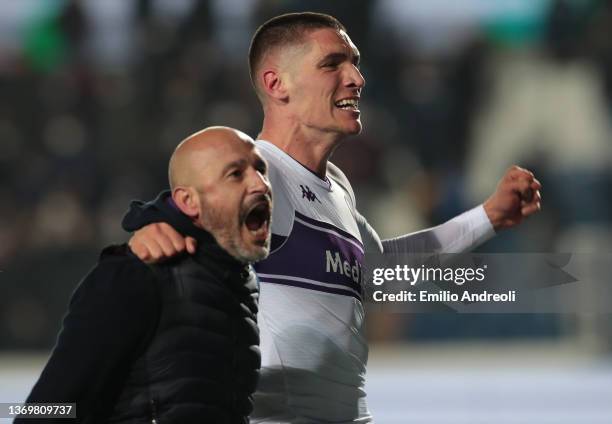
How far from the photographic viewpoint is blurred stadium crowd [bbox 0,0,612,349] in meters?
10.7

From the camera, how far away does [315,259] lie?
11.3 ft

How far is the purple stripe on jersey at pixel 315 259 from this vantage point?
3406 mm

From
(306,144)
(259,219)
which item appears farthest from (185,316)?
(306,144)

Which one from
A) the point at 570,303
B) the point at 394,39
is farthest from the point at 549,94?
the point at 570,303

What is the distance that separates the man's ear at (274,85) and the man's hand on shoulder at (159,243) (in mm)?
1158

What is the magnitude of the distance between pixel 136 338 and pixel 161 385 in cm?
12

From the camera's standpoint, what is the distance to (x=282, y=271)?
3.41 m

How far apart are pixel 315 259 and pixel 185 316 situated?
95cm

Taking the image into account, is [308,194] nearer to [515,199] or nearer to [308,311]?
[308,311]

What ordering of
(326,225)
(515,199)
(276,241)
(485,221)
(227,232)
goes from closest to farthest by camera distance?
(227,232), (276,241), (326,225), (515,199), (485,221)

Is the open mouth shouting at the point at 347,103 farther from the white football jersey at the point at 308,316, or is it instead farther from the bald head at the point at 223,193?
the bald head at the point at 223,193

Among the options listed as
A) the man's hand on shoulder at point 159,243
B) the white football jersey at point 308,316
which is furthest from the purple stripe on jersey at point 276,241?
the man's hand on shoulder at point 159,243

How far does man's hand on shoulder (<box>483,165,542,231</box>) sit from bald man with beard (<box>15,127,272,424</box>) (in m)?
1.46

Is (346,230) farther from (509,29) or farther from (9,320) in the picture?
(509,29)
